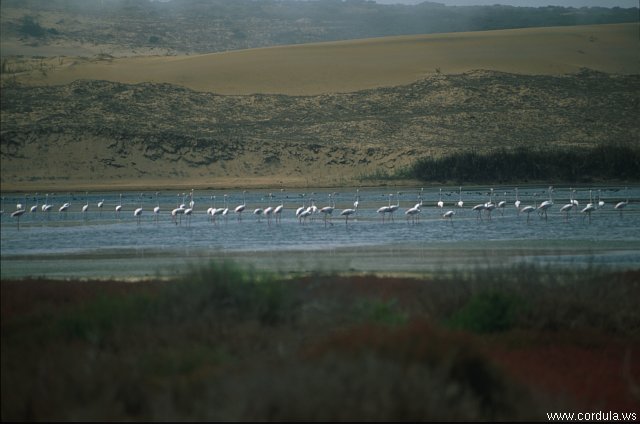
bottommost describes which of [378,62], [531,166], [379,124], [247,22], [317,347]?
[531,166]

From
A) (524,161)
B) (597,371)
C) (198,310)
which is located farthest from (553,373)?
(524,161)

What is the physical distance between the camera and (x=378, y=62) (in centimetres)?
9681

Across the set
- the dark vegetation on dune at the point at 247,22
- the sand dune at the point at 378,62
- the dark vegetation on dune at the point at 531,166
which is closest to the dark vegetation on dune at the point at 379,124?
the dark vegetation on dune at the point at 531,166

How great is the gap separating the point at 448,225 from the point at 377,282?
18930mm

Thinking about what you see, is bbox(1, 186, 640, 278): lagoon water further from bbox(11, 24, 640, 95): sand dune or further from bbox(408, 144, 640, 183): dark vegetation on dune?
bbox(11, 24, 640, 95): sand dune

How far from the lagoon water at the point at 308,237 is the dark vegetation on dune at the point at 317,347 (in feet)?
7.24

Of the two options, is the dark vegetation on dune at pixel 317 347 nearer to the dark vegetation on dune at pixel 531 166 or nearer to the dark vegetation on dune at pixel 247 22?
the dark vegetation on dune at pixel 531 166

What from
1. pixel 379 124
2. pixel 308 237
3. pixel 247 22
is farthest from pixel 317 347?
pixel 247 22

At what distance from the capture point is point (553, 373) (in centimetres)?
1256

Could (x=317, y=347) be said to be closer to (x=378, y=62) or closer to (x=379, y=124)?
(x=379, y=124)

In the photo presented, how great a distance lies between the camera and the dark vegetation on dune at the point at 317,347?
816cm

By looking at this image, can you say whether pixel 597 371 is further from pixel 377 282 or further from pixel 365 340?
pixel 377 282

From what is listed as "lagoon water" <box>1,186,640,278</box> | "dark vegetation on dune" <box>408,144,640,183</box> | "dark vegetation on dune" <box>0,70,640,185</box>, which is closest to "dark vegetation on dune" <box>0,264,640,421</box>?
"lagoon water" <box>1,186,640,278</box>

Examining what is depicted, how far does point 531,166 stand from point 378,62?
3892cm
